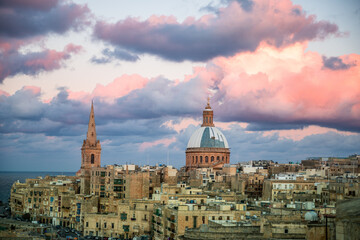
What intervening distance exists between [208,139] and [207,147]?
173 centimetres

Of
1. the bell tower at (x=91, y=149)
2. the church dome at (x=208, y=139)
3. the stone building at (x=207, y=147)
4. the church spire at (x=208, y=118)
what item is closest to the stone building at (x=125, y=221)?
the bell tower at (x=91, y=149)

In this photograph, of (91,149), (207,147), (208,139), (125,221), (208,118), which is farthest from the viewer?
(208,118)

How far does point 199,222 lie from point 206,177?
4475 centimetres

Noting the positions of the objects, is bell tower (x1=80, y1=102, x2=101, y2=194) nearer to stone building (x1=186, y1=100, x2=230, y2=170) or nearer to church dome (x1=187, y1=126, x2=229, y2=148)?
stone building (x1=186, y1=100, x2=230, y2=170)

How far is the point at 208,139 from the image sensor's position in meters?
124

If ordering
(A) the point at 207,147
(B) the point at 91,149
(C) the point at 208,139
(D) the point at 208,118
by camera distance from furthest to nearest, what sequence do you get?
(D) the point at 208,118
(C) the point at 208,139
(A) the point at 207,147
(B) the point at 91,149

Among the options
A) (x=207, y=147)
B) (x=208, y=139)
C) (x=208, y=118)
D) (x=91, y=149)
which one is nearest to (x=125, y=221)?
(x=91, y=149)

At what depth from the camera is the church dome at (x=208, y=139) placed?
12369 cm

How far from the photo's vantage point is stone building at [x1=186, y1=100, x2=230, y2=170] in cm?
12244

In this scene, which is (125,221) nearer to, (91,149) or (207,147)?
(91,149)

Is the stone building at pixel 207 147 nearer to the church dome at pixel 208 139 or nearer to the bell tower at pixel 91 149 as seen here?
the church dome at pixel 208 139

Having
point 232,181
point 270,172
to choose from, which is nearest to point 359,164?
point 270,172

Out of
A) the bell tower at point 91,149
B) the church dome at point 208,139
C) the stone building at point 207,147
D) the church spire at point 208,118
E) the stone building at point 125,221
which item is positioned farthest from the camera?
the church spire at point 208,118

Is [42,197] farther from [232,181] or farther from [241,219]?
[241,219]
